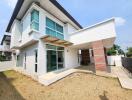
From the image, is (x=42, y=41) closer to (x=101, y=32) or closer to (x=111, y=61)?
(x=101, y=32)

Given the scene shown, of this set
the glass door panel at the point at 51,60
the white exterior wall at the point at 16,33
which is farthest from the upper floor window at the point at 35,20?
the white exterior wall at the point at 16,33

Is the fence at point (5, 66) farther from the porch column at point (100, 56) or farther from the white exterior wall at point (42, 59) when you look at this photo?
the porch column at point (100, 56)

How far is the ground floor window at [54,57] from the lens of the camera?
9.05 metres

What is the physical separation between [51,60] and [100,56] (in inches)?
191

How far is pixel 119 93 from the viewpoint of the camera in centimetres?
481

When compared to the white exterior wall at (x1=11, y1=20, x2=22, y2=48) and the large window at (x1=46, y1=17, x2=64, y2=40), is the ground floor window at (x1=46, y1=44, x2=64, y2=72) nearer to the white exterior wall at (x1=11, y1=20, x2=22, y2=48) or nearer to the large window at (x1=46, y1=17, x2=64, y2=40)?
the large window at (x1=46, y1=17, x2=64, y2=40)

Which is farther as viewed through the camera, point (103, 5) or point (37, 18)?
point (103, 5)

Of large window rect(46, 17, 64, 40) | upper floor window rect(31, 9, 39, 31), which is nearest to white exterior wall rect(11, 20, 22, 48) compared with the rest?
upper floor window rect(31, 9, 39, 31)

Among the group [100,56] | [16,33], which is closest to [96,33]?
[100,56]

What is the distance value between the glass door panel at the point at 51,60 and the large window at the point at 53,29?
212 centimetres

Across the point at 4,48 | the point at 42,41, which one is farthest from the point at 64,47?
the point at 4,48

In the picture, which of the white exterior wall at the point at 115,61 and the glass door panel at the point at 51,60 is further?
the white exterior wall at the point at 115,61

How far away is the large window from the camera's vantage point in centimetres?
964

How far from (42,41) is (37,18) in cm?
218
